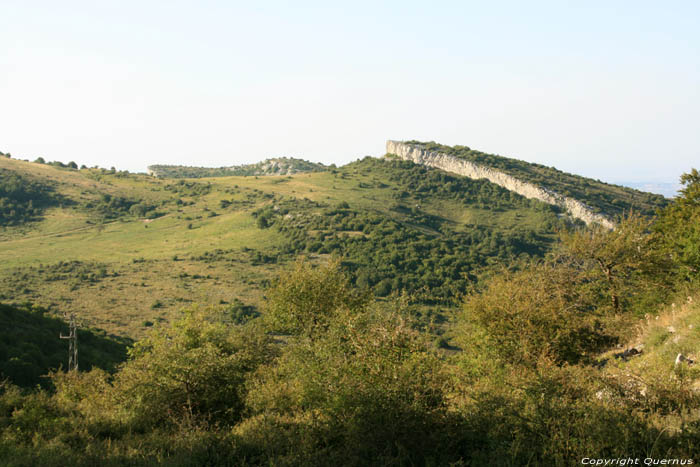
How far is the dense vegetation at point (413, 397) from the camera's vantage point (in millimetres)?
7852

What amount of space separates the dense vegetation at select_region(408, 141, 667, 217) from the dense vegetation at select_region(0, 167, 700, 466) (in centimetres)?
9654

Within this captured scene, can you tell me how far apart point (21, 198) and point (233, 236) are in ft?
221

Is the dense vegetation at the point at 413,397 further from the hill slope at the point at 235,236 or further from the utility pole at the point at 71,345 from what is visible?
the hill slope at the point at 235,236

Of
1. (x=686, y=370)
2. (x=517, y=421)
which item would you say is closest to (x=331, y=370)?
(x=517, y=421)

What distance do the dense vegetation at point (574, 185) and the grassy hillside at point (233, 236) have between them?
13002mm

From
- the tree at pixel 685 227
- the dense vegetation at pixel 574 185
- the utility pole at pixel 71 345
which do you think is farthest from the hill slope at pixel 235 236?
the tree at pixel 685 227

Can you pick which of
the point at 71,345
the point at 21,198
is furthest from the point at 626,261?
the point at 21,198

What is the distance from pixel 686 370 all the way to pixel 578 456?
→ 4.56m

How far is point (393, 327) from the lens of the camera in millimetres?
11227

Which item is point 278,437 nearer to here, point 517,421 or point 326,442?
point 326,442

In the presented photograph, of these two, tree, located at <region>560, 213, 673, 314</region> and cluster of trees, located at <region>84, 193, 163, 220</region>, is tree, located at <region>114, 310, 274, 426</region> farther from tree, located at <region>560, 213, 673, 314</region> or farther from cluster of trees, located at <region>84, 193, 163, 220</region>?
cluster of trees, located at <region>84, 193, 163, 220</region>

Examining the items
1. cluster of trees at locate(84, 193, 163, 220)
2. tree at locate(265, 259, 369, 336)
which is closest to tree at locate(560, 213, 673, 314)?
tree at locate(265, 259, 369, 336)

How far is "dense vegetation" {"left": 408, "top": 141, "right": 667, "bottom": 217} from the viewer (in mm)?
119106

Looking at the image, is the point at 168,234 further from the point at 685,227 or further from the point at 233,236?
the point at 685,227
